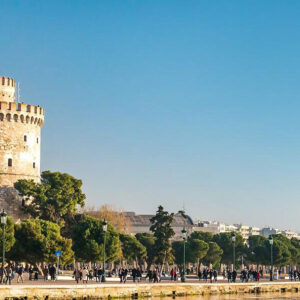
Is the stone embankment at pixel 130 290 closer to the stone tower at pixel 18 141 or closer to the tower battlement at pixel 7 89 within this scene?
the stone tower at pixel 18 141

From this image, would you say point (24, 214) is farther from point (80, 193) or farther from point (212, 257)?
point (212, 257)

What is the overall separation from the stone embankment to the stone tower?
32839mm

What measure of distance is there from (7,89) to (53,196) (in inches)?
572

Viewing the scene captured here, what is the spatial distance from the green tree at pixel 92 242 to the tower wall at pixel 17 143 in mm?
12944

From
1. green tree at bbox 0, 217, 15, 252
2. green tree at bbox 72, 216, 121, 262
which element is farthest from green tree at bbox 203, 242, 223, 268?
green tree at bbox 0, 217, 15, 252

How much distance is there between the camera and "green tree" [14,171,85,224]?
8794 cm

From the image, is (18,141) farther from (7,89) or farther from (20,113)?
(7,89)

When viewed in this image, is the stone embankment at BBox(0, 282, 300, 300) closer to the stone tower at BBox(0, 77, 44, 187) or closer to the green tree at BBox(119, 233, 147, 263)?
the stone tower at BBox(0, 77, 44, 187)

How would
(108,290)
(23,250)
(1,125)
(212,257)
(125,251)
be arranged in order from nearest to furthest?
(108,290) < (23,250) < (1,125) < (125,251) < (212,257)

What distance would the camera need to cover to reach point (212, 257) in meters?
118

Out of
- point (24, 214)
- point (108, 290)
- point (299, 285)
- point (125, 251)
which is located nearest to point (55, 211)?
point (24, 214)

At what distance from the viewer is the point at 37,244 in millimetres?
72562

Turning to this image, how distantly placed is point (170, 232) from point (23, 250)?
2539 cm

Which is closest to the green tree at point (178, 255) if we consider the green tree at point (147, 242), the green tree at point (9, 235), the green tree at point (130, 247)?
the green tree at point (147, 242)
